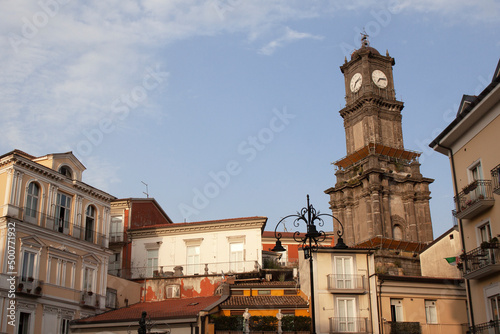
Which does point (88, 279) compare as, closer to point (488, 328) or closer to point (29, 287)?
point (29, 287)

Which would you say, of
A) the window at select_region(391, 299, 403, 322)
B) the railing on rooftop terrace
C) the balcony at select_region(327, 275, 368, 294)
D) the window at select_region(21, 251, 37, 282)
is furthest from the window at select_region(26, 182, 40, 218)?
the window at select_region(391, 299, 403, 322)

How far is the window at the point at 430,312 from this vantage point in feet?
119

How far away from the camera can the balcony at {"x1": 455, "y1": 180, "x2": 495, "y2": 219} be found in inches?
899

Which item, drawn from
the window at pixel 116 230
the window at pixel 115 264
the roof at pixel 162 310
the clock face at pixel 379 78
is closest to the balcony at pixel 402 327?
the roof at pixel 162 310

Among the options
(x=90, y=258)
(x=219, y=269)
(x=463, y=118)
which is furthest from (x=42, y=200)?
(x=463, y=118)

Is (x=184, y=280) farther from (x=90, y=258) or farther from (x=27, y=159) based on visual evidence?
(x=27, y=159)

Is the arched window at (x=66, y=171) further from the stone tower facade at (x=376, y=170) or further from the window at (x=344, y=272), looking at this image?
the stone tower facade at (x=376, y=170)

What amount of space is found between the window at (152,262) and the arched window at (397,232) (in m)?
24.3

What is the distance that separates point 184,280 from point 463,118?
2856 cm

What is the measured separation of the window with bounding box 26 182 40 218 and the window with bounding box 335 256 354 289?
19.6m

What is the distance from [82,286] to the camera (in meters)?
41.2

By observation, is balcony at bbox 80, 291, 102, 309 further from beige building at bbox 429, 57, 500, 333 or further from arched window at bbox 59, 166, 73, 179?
beige building at bbox 429, 57, 500, 333

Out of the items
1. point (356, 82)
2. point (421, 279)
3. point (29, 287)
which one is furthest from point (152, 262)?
point (356, 82)

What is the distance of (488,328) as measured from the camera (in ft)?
A: 72.7
